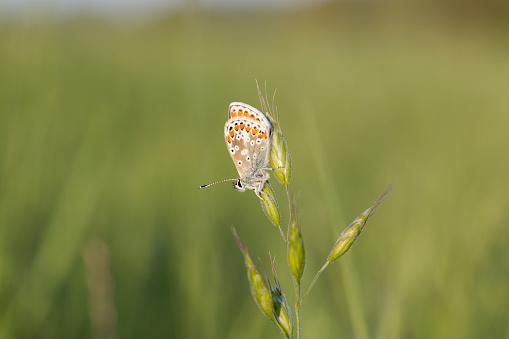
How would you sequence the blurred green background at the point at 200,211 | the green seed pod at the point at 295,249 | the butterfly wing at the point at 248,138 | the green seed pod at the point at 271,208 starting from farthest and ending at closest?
the blurred green background at the point at 200,211 < the butterfly wing at the point at 248,138 < the green seed pod at the point at 271,208 < the green seed pod at the point at 295,249

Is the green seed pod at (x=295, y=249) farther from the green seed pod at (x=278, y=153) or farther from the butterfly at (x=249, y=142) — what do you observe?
the butterfly at (x=249, y=142)

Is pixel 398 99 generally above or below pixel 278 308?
above

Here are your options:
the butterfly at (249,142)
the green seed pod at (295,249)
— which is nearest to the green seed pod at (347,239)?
the green seed pod at (295,249)

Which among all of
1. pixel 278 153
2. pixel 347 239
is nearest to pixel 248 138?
pixel 278 153

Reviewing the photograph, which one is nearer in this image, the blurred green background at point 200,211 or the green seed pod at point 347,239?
the green seed pod at point 347,239

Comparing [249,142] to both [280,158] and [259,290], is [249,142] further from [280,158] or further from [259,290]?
[259,290]

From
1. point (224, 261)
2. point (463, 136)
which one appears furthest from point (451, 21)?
point (224, 261)

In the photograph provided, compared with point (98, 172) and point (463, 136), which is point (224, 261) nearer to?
point (98, 172)
